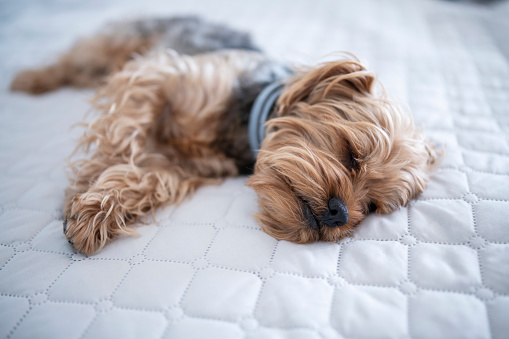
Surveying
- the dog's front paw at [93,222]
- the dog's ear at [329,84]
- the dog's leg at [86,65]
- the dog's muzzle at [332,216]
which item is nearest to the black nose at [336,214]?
the dog's muzzle at [332,216]

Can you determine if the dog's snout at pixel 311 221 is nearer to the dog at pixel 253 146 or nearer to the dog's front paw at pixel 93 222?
the dog at pixel 253 146

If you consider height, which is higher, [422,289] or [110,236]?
[422,289]

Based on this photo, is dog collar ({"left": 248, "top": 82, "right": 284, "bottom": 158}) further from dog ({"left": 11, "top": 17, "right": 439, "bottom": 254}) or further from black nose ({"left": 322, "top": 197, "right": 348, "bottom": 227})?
black nose ({"left": 322, "top": 197, "right": 348, "bottom": 227})

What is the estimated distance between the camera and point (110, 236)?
1362mm

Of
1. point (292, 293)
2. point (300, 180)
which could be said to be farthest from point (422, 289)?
point (300, 180)

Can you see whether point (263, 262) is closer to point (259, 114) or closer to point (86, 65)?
point (259, 114)

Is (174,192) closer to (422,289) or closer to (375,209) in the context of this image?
(375,209)

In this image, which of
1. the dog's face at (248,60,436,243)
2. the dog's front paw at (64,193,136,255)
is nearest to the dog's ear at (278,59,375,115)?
the dog's face at (248,60,436,243)

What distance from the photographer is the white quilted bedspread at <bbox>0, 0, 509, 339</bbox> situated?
0.99m

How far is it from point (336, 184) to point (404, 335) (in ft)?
1.70

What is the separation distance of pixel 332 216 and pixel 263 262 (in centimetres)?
27

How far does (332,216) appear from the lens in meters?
1.25

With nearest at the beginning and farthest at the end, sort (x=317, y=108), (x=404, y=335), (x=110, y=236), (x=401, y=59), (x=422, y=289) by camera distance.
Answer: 1. (x=404, y=335)
2. (x=422, y=289)
3. (x=110, y=236)
4. (x=317, y=108)
5. (x=401, y=59)

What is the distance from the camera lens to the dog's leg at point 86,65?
2324 millimetres
